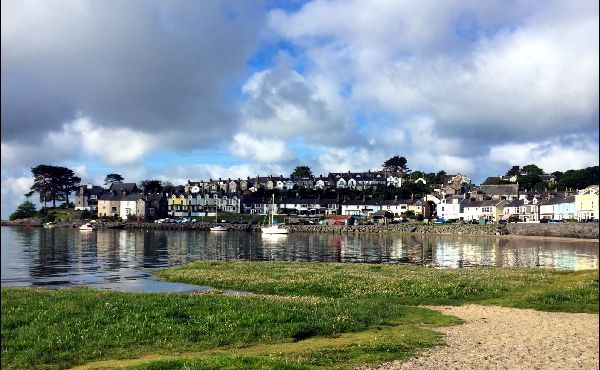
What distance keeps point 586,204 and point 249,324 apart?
140141 millimetres

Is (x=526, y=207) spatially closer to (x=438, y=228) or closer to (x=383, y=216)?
(x=438, y=228)

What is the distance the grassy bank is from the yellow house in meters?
115

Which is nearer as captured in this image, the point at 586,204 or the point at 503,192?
the point at 586,204

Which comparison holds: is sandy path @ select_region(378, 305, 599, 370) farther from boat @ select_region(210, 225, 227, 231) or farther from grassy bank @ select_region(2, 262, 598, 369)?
boat @ select_region(210, 225, 227, 231)

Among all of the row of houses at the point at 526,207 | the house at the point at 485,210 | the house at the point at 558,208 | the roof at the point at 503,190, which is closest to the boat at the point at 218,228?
the row of houses at the point at 526,207

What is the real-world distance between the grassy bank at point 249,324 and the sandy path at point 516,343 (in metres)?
0.96

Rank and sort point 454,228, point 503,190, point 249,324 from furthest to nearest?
point 503,190
point 454,228
point 249,324

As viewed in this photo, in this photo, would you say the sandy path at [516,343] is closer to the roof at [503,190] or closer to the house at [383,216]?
the house at [383,216]

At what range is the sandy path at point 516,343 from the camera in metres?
15.6

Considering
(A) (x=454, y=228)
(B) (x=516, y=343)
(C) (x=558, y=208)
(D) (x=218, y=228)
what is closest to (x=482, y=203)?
(C) (x=558, y=208)

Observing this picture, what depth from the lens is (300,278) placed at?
3572 centimetres

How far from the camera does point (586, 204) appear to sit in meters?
138

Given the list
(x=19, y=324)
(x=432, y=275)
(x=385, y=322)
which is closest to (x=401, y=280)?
(x=432, y=275)

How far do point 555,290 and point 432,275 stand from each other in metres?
9.74
